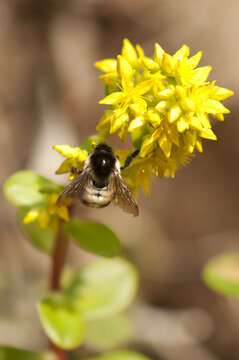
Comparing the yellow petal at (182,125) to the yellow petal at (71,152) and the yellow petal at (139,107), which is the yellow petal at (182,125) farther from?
the yellow petal at (71,152)

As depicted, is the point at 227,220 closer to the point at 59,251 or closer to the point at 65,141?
the point at 65,141

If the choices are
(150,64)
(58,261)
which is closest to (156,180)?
(58,261)

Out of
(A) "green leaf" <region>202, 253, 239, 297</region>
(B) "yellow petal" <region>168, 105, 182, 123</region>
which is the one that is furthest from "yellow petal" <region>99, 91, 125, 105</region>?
(A) "green leaf" <region>202, 253, 239, 297</region>

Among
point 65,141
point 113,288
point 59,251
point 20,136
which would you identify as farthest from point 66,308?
point 20,136

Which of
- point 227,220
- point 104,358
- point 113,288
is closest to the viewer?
point 104,358

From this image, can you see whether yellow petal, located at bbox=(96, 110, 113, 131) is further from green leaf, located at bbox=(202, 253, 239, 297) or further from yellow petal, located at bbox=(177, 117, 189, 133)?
green leaf, located at bbox=(202, 253, 239, 297)

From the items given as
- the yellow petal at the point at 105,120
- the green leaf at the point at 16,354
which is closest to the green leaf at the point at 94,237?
the yellow petal at the point at 105,120
